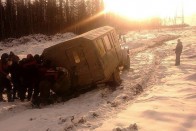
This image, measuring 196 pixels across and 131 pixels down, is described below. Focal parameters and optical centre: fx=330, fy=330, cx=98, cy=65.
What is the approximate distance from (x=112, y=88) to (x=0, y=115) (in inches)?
181

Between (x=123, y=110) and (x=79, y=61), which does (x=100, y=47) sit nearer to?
(x=79, y=61)

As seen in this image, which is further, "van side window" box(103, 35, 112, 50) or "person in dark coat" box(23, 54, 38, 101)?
"van side window" box(103, 35, 112, 50)

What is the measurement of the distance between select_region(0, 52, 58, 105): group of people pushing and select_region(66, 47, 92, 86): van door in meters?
0.85

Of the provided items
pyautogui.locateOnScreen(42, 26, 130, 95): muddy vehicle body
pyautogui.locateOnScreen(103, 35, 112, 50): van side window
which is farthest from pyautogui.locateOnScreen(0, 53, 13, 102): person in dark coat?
pyautogui.locateOnScreen(103, 35, 112, 50): van side window

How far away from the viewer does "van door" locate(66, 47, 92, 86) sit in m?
11.9

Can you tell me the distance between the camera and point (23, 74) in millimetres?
11664

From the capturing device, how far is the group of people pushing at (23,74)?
11492 mm

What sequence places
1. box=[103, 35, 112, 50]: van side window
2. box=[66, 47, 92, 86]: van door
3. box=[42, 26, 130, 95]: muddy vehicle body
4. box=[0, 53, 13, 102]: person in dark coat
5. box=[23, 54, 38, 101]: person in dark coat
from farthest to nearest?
box=[103, 35, 112, 50]: van side window → box=[0, 53, 13, 102]: person in dark coat → box=[66, 47, 92, 86]: van door → box=[42, 26, 130, 95]: muddy vehicle body → box=[23, 54, 38, 101]: person in dark coat

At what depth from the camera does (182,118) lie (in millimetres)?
8414

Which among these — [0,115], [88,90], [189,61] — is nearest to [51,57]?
[88,90]

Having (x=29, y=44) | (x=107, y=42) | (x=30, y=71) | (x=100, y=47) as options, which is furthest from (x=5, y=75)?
(x=29, y=44)

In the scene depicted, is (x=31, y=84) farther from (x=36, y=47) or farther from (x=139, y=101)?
(x=36, y=47)

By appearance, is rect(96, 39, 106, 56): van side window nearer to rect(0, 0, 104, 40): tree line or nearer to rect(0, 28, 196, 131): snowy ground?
rect(0, 28, 196, 131): snowy ground

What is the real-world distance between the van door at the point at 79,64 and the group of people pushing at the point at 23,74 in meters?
0.85
